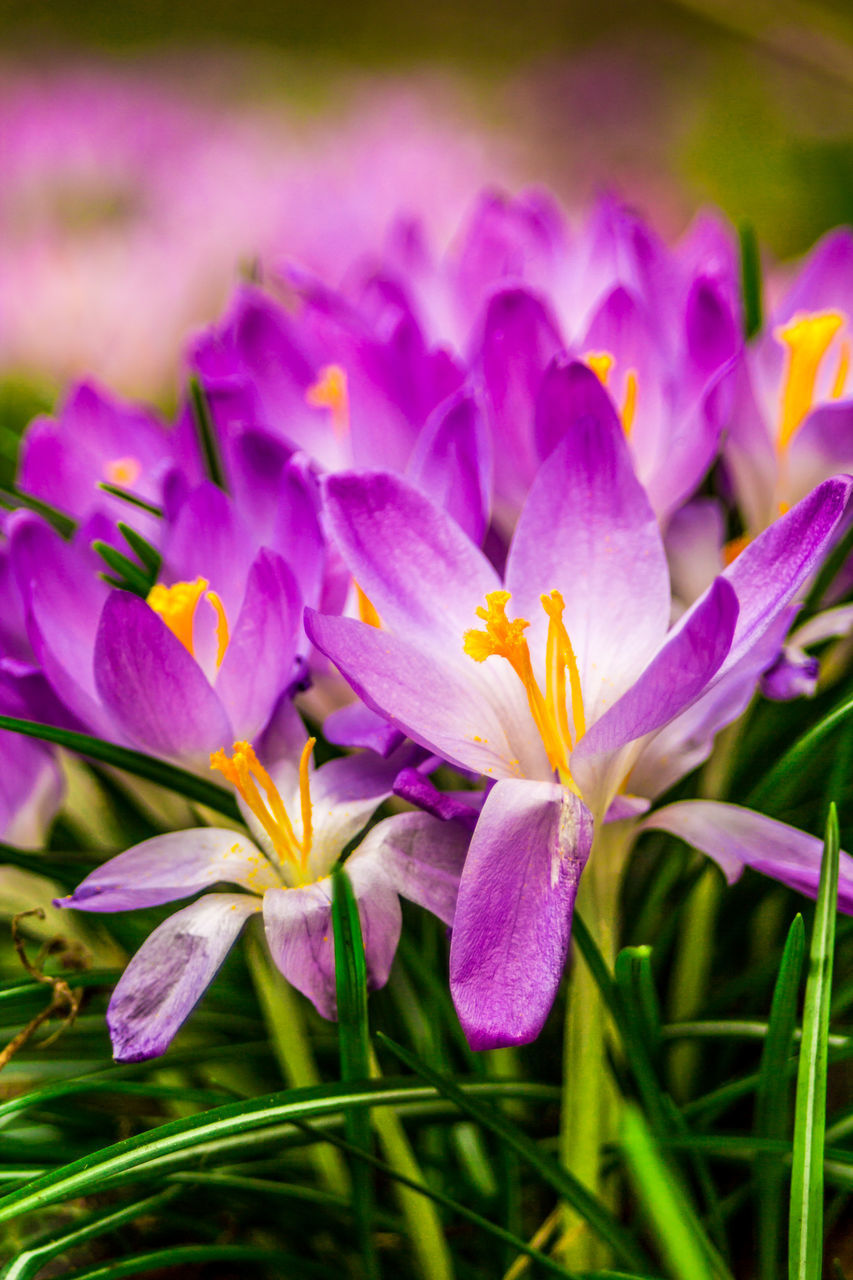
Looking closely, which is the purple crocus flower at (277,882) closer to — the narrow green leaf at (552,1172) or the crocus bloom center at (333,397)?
the narrow green leaf at (552,1172)

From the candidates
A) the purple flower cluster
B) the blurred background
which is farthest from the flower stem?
the blurred background

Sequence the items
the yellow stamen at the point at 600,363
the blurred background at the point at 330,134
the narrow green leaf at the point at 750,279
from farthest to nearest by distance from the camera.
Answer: the blurred background at the point at 330,134 < the narrow green leaf at the point at 750,279 < the yellow stamen at the point at 600,363

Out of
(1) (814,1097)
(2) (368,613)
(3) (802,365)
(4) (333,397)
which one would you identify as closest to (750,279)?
(3) (802,365)

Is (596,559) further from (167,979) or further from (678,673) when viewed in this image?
(167,979)

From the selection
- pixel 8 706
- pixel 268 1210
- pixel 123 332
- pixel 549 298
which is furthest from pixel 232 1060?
pixel 123 332

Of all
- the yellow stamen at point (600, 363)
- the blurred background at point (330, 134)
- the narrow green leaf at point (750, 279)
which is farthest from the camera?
the blurred background at point (330, 134)

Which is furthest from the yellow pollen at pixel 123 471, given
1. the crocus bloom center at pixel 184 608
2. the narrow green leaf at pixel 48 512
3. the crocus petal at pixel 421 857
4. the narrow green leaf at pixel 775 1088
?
the narrow green leaf at pixel 775 1088
